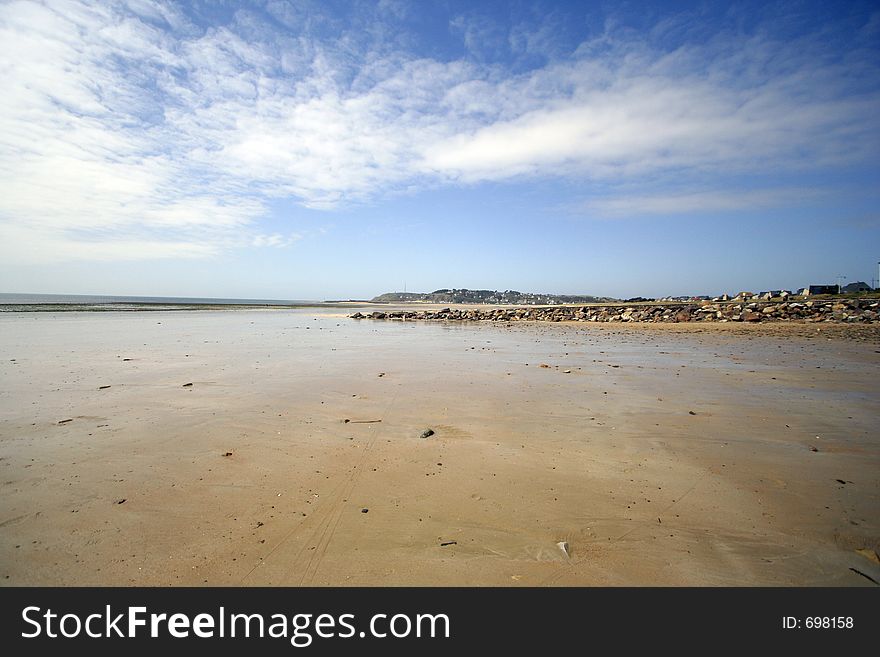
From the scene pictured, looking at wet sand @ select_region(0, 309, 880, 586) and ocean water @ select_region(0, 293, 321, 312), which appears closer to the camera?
wet sand @ select_region(0, 309, 880, 586)

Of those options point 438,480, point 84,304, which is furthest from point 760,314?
point 84,304

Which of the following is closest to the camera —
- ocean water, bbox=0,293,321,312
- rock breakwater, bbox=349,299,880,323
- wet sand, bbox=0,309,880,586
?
wet sand, bbox=0,309,880,586

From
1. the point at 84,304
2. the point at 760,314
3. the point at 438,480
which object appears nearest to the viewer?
the point at 438,480

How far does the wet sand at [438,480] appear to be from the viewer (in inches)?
113

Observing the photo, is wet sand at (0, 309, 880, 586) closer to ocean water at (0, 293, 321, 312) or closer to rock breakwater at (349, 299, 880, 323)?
rock breakwater at (349, 299, 880, 323)

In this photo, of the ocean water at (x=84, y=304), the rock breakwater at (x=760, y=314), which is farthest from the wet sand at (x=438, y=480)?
the ocean water at (x=84, y=304)

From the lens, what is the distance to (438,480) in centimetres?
419

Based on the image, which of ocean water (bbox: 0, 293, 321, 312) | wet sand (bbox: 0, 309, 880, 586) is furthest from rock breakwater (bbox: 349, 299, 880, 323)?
ocean water (bbox: 0, 293, 321, 312)

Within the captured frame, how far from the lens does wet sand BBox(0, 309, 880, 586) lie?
2859mm

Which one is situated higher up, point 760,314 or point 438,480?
point 760,314

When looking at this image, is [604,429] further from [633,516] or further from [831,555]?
[831,555]

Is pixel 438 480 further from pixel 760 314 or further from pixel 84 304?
pixel 84 304

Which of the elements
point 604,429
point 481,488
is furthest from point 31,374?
point 604,429
